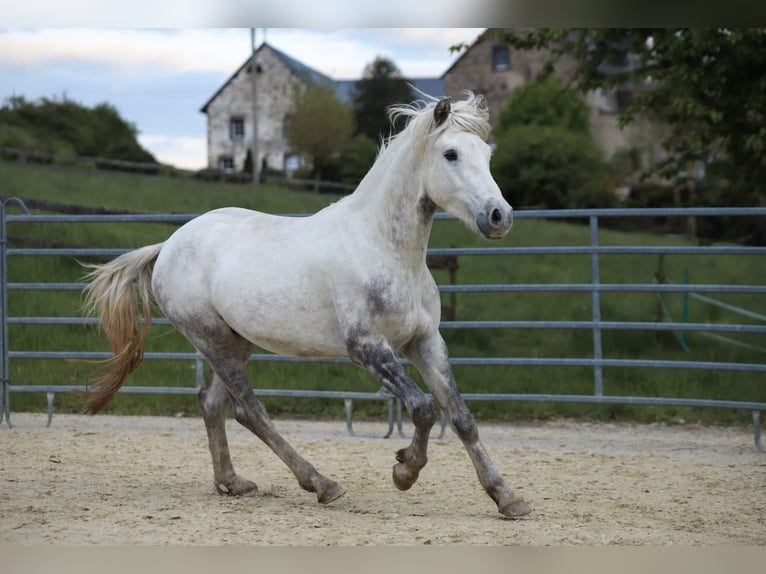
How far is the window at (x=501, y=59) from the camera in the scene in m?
33.8

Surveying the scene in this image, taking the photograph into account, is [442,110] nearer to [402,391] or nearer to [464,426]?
[402,391]

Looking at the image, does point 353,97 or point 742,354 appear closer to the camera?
point 742,354

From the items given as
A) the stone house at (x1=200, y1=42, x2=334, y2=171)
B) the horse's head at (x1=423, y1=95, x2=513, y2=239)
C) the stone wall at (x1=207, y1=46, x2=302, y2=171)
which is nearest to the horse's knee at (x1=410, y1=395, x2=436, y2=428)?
the horse's head at (x1=423, y1=95, x2=513, y2=239)

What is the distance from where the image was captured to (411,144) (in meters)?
4.04

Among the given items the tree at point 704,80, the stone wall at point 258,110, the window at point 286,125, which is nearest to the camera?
the tree at point 704,80

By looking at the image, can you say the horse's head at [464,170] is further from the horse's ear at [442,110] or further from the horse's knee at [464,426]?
the horse's knee at [464,426]

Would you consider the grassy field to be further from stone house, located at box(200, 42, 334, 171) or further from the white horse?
stone house, located at box(200, 42, 334, 171)

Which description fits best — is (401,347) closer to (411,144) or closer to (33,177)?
(411,144)

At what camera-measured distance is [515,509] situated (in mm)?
3965

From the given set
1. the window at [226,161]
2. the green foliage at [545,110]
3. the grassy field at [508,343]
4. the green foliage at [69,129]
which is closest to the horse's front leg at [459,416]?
the grassy field at [508,343]

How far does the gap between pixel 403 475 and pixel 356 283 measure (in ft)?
2.78

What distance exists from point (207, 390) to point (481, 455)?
144cm

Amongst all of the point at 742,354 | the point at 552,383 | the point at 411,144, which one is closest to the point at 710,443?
the point at 552,383

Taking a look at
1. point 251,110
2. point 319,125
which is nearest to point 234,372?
point 319,125
